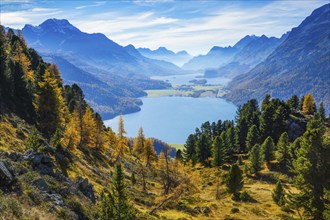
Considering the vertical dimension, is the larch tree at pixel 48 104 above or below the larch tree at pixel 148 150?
above

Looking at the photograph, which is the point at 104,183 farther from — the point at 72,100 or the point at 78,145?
the point at 72,100

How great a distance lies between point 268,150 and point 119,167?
234ft

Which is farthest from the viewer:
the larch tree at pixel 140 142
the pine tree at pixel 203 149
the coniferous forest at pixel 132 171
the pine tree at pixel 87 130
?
the pine tree at pixel 203 149

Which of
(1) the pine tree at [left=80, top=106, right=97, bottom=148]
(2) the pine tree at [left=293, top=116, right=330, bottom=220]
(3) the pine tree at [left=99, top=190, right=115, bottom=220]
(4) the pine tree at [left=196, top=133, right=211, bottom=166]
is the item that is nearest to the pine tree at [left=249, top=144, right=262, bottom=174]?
(4) the pine tree at [left=196, top=133, right=211, bottom=166]

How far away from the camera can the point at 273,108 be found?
114562 mm

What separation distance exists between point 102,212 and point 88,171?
28.9 meters

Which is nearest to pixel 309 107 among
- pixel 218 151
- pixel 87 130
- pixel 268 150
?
pixel 268 150

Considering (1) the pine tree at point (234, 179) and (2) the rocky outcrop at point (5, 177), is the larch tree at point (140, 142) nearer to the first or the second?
(1) the pine tree at point (234, 179)

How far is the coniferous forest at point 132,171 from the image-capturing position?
27.1 metres

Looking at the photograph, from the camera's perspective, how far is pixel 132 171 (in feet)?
246

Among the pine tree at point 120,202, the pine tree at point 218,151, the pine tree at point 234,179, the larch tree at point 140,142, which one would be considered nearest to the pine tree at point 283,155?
the pine tree at point 218,151

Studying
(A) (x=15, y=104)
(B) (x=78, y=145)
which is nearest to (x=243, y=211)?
(B) (x=78, y=145)

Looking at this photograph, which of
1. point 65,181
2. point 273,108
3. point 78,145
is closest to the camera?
point 65,181

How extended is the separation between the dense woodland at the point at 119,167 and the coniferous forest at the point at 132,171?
12 cm
